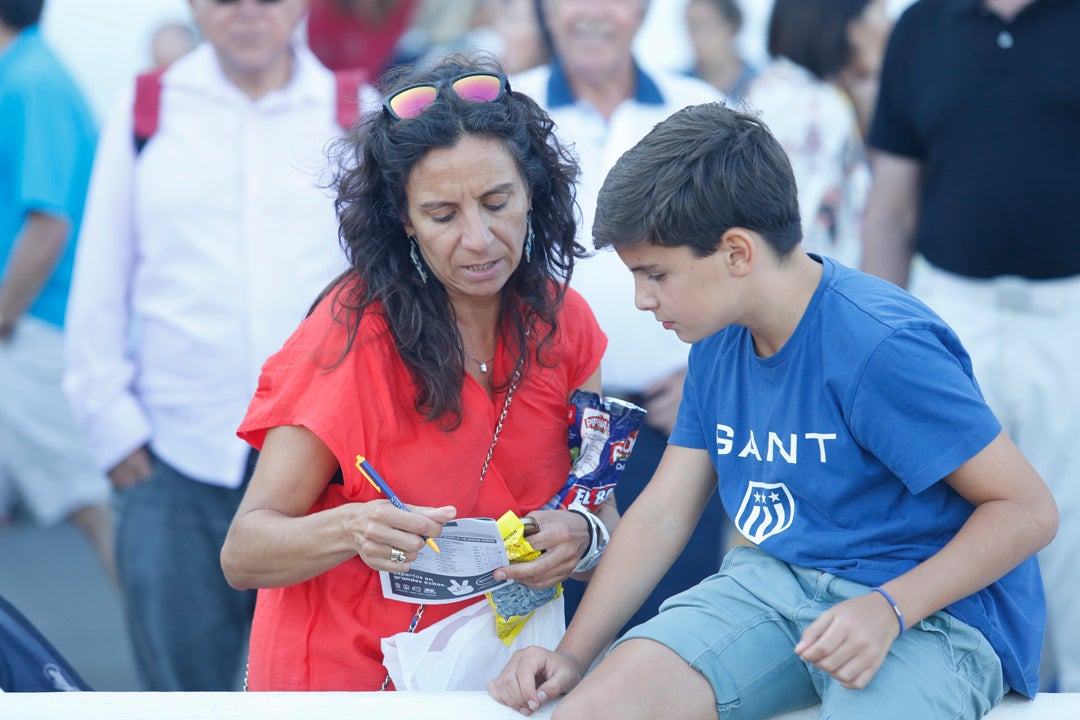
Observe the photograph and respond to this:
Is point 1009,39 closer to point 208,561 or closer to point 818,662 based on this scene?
point 818,662

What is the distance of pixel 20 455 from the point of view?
423 cm

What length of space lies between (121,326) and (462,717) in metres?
1.73

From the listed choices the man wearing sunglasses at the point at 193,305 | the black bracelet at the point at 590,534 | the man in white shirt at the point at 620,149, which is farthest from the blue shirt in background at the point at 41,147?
the black bracelet at the point at 590,534

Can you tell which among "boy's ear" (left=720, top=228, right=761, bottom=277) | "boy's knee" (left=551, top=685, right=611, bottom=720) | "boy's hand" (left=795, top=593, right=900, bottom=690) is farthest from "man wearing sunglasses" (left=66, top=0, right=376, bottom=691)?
"boy's hand" (left=795, top=593, right=900, bottom=690)

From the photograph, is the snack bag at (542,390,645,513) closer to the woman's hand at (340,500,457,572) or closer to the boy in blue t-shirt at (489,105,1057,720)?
the boy in blue t-shirt at (489,105,1057,720)

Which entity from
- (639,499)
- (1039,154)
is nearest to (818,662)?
(639,499)

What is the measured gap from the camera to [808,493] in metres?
1.88

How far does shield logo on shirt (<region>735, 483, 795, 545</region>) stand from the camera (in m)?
1.93

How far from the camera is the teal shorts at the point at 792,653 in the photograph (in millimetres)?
1746

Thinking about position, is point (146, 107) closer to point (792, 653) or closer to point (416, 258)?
point (416, 258)

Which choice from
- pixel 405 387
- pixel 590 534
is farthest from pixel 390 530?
pixel 590 534

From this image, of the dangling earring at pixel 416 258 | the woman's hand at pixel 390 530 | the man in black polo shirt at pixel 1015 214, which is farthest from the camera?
the man in black polo shirt at pixel 1015 214

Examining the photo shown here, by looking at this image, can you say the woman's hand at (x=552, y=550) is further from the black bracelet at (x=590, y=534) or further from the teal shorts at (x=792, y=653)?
the teal shorts at (x=792, y=653)

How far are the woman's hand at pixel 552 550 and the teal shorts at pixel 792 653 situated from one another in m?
0.18
